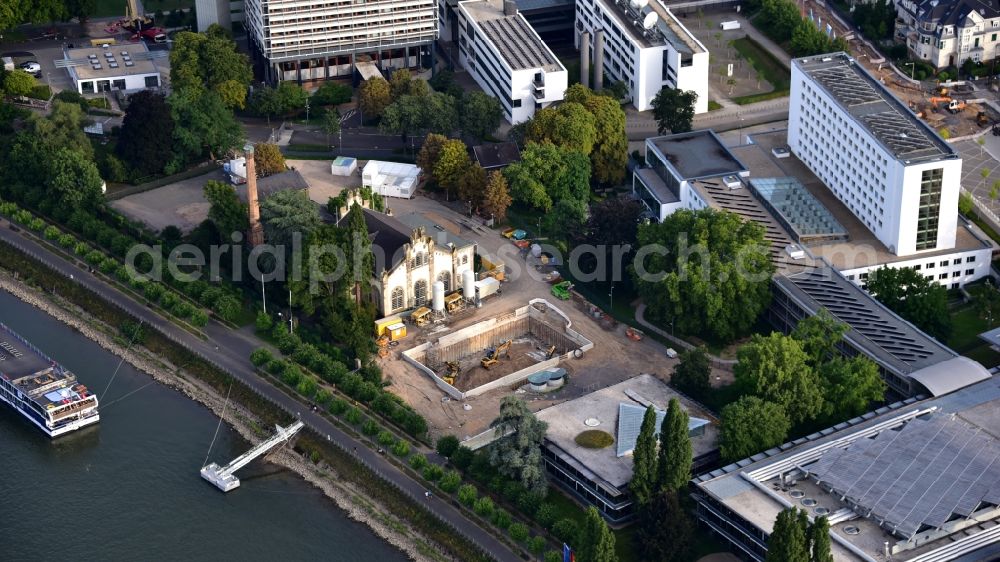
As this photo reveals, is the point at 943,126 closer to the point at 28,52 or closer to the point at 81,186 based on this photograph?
the point at 81,186

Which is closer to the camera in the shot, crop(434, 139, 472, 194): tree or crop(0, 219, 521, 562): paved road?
crop(0, 219, 521, 562): paved road

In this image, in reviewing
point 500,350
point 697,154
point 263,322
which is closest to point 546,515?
point 500,350

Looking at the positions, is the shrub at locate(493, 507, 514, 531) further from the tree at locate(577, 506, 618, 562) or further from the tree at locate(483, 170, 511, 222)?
the tree at locate(483, 170, 511, 222)

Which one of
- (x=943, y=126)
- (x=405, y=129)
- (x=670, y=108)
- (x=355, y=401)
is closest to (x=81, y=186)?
(x=405, y=129)

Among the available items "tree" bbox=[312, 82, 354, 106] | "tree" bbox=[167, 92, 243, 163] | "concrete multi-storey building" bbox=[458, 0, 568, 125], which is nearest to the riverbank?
"tree" bbox=[167, 92, 243, 163]

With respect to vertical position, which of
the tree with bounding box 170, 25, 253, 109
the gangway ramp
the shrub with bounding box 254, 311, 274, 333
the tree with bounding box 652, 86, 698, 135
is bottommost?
the gangway ramp

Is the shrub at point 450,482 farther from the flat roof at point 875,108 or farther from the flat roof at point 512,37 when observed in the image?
the flat roof at point 512,37
